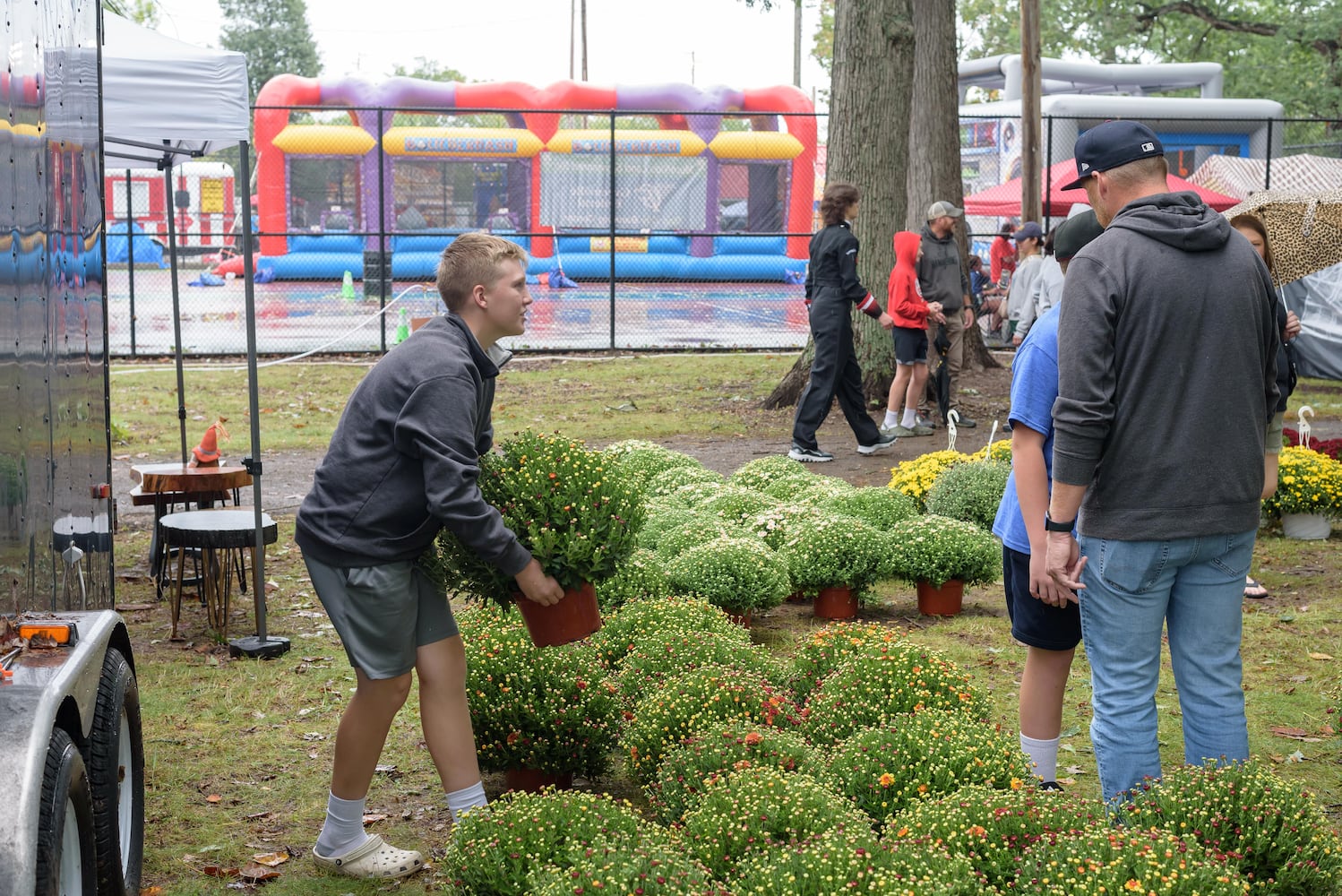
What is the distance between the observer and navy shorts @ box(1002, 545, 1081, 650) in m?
3.99

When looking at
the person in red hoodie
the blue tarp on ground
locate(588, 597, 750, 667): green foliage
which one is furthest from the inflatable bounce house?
locate(588, 597, 750, 667): green foliage

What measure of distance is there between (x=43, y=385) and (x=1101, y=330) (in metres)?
2.69

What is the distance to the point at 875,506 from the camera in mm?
7727

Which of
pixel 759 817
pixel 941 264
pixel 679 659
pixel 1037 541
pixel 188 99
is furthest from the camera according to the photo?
pixel 941 264

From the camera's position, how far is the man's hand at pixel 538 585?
380 cm

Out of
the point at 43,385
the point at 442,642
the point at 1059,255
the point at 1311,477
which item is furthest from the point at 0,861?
the point at 1311,477

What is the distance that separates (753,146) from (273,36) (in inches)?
1737

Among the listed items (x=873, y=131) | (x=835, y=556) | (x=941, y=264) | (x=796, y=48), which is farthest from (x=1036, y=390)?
(x=796, y=48)

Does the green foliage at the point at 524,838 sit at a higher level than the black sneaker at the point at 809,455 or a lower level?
lower

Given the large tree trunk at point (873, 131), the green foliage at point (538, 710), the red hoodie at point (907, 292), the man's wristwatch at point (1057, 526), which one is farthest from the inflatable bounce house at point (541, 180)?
the man's wristwatch at point (1057, 526)

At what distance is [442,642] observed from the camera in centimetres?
401

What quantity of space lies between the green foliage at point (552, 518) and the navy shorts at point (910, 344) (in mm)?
8024

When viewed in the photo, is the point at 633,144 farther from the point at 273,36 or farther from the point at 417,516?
the point at 273,36

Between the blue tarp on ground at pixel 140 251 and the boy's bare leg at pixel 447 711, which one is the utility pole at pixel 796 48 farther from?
the boy's bare leg at pixel 447 711
